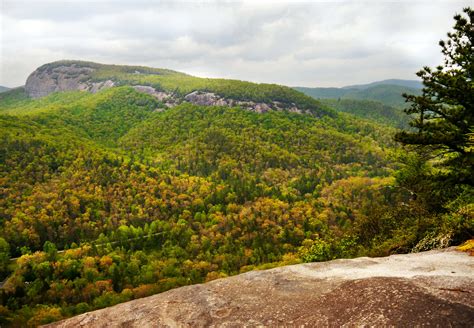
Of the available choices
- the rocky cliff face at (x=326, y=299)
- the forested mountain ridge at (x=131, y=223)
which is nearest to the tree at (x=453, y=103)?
the rocky cliff face at (x=326, y=299)

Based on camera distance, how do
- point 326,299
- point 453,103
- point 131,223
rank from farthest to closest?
point 131,223 → point 453,103 → point 326,299

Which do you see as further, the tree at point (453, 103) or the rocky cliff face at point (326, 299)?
the tree at point (453, 103)

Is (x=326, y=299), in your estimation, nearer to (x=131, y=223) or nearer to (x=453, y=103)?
(x=453, y=103)

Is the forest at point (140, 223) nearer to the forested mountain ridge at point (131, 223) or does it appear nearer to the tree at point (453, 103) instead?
the forested mountain ridge at point (131, 223)

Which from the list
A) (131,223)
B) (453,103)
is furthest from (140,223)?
(453,103)

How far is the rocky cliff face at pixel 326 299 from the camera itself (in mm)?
11602

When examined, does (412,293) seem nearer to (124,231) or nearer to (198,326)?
(198,326)

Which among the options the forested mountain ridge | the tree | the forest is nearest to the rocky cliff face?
the tree

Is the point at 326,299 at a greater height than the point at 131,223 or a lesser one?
Result: greater

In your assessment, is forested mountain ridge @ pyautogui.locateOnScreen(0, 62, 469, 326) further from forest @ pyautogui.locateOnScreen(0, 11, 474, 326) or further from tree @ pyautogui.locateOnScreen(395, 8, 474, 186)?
tree @ pyautogui.locateOnScreen(395, 8, 474, 186)

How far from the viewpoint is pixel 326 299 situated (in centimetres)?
1342

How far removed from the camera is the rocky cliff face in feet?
38.1

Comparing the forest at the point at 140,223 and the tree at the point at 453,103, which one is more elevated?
the tree at the point at 453,103

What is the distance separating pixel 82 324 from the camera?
1500cm
